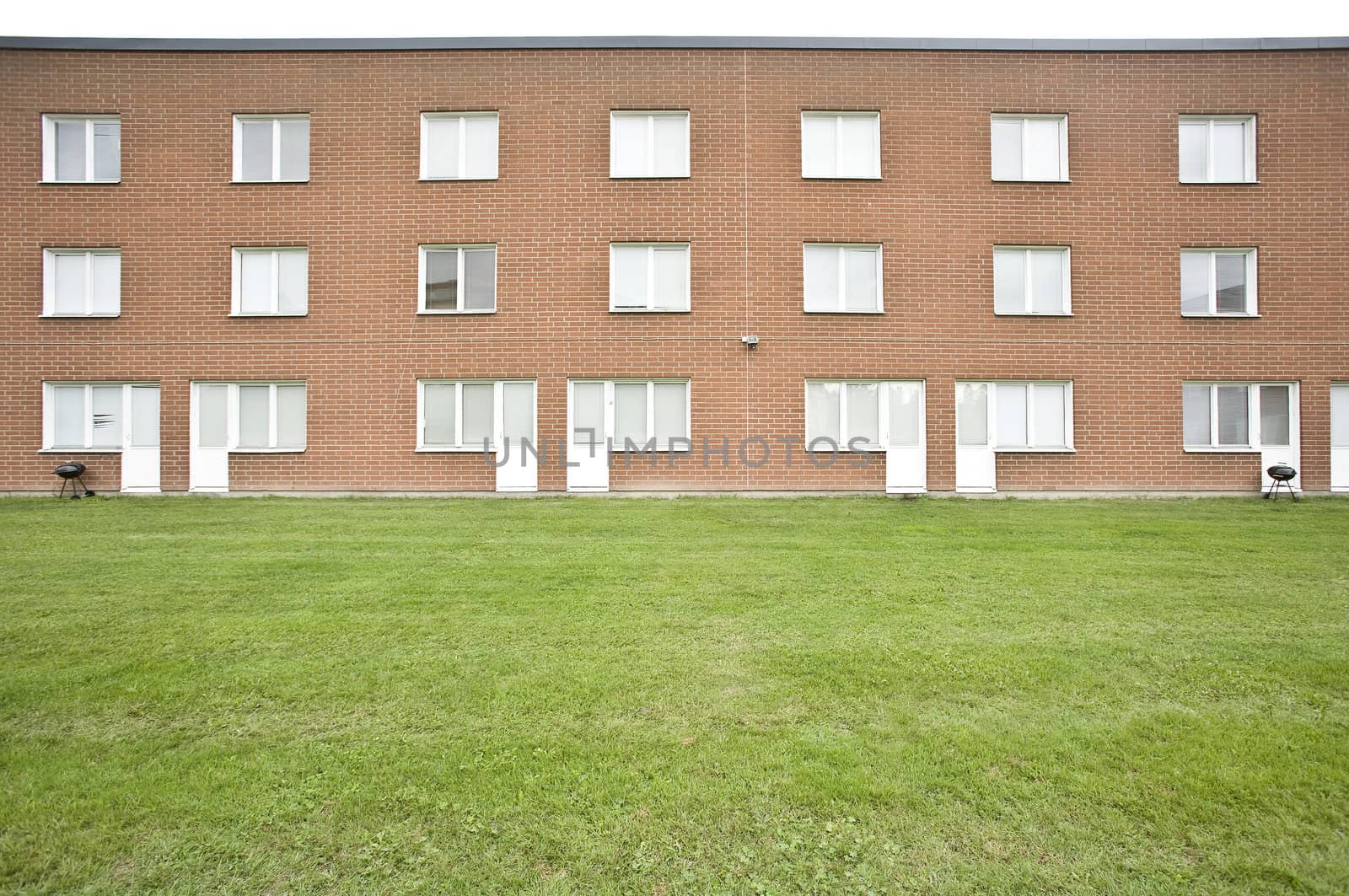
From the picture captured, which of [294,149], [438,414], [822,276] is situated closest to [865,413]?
[822,276]

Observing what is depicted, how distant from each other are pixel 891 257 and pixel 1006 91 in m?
4.43

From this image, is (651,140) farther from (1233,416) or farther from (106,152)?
(1233,416)

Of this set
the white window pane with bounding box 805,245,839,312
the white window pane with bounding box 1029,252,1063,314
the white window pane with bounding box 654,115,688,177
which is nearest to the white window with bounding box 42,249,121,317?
the white window pane with bounding box 654,115,688,177

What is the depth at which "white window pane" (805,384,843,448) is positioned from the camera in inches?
605

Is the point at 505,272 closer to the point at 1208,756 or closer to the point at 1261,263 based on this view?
the point at 1208,756

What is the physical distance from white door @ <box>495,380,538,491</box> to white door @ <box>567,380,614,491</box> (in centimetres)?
79

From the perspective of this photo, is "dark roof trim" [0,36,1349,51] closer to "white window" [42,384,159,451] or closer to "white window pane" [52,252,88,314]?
"white window pane" [52,252,88,314]

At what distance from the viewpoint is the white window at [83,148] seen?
15.4 meters

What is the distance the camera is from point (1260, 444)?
50.4 ft

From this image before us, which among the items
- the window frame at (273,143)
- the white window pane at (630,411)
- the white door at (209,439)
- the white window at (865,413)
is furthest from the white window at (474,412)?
the white window at (865,413)

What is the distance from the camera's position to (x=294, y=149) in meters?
15.5

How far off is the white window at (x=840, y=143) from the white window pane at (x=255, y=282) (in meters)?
11.8

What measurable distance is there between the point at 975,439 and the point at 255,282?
52.0 ft

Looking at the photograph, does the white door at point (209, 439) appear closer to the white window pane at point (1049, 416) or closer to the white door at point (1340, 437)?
the white window pane at point (1049, 416)
